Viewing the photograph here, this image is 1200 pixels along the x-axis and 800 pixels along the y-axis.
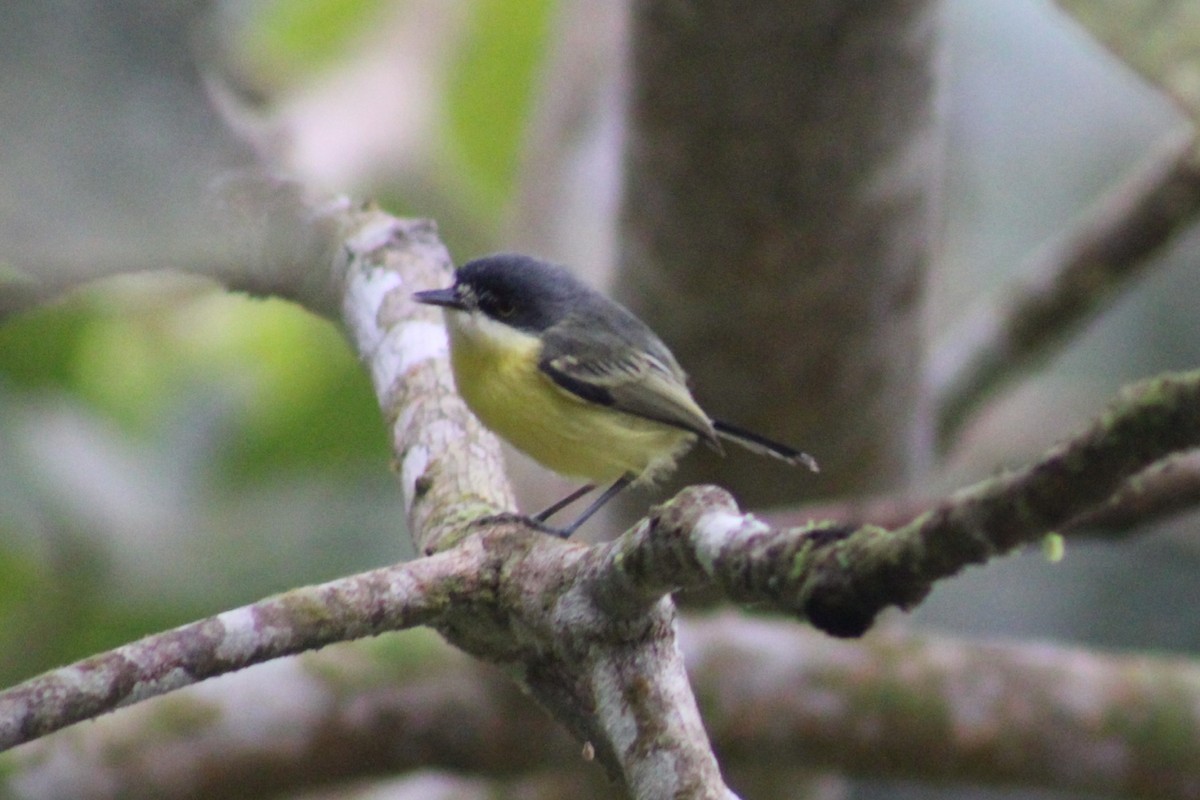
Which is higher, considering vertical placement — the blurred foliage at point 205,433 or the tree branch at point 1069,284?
the blurred foliage at point 205,433

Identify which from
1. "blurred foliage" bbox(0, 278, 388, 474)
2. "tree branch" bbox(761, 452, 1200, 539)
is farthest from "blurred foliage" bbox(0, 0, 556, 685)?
"tree branch" bbox(761, 452, 1200, 539)

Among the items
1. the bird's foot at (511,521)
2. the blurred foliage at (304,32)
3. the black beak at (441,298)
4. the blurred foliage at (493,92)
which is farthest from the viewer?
the blurred foliage at (493,92)

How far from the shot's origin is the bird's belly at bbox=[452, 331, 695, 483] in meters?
2.86

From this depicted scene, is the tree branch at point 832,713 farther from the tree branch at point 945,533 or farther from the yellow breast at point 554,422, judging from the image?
the tree branch at point 945,533

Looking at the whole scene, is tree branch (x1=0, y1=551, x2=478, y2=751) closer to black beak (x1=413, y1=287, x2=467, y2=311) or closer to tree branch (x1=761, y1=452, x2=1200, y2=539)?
black beak (x1=413, y1=287, x2=467, y2=311)

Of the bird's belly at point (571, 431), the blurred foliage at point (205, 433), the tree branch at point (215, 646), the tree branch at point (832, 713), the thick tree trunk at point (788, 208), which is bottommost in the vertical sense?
the tree branch at point (215, 646)

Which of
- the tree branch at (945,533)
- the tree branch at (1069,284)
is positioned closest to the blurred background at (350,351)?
the tree branch at (1069,284)

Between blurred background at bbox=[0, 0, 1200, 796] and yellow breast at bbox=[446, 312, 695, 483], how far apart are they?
663 mm

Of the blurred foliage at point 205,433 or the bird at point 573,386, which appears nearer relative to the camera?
the bird at point 573,386

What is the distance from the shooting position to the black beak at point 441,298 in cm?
269

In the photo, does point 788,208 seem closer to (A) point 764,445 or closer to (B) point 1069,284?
(A) point 764,445

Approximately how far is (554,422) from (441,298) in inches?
14.8

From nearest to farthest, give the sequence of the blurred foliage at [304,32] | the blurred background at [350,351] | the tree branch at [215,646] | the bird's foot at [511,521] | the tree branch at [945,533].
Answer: the tree branch at [945,533] → the tree branch at [215,646] → the bird's foot at [511,521] → the blurred background at [350,351] → the blurred foliage at [304,32]

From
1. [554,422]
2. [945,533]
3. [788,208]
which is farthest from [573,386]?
[945,533]
